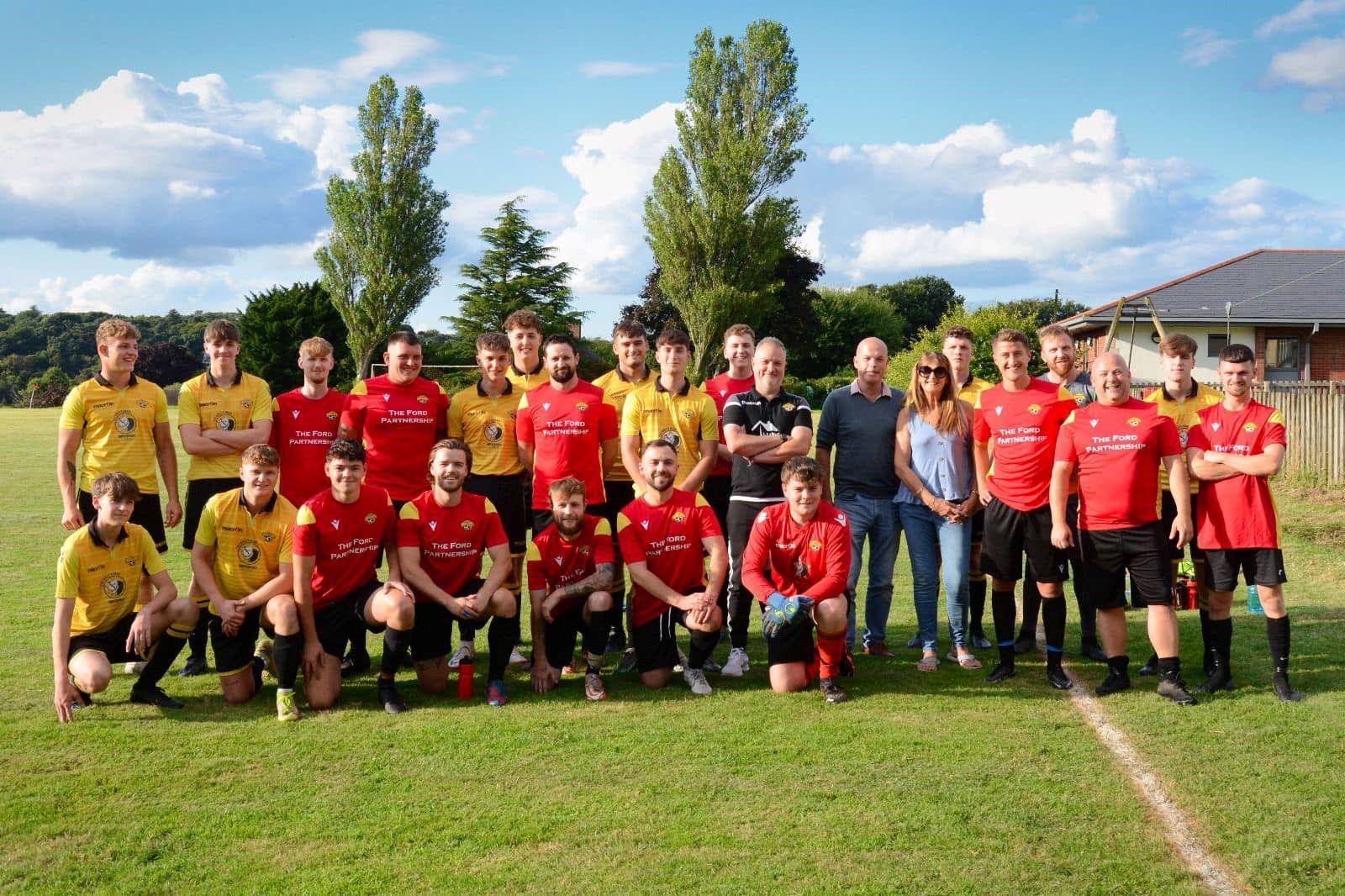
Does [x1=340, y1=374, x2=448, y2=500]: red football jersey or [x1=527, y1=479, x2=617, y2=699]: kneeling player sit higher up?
[x1=340, y1=374, x2=448, y2=500]: red football jersey

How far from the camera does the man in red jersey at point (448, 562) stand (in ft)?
17.7

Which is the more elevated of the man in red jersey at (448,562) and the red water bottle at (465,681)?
the man in red jersey at (448,562)

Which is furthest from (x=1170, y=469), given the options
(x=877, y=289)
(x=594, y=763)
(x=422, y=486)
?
(x=877, y=289)

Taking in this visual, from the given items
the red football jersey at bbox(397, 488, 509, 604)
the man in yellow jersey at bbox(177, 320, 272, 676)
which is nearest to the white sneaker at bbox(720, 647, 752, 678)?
the red football jersey at bbox(397, 488, 509, 604)

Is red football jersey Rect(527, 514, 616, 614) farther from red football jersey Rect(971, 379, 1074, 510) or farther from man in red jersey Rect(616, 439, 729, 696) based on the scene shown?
red football jersey Rect(971, 379, 1074, 510)

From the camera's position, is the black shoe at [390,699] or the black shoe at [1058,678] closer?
the black shoe at [390,699]

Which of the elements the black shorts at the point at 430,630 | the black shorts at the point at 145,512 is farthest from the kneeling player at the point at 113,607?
the black shorts at the point at 430,630

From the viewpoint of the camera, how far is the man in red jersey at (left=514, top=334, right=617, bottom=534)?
19.7 ft

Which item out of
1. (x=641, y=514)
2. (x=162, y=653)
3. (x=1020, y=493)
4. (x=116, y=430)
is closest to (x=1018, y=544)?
(x=1020, y=493)

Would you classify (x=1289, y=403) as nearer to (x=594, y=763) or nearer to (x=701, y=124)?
(x=594, y=763)

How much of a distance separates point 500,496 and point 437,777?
7.56ft

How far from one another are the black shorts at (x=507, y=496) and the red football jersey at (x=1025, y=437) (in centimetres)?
287

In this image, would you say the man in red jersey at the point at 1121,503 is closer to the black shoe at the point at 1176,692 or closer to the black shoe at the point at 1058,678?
the black shoe at the point at 1176,692

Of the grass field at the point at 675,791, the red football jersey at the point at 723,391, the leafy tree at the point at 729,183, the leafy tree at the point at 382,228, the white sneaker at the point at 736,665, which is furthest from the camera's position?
the leafy tree at the point at 382,228
